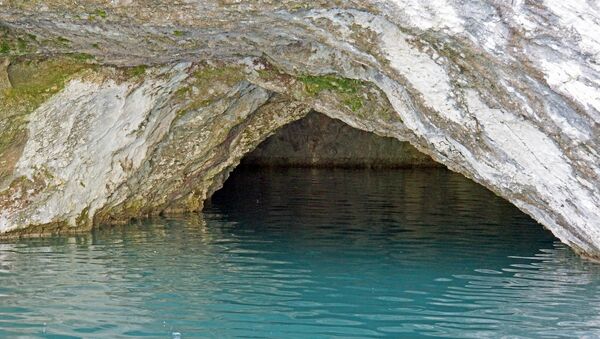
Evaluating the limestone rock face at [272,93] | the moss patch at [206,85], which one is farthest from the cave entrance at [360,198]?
the moss patch at [206,85]

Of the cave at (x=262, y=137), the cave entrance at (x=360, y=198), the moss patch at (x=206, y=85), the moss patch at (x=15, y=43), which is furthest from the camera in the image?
the cave entrance at (x=360, y=198)

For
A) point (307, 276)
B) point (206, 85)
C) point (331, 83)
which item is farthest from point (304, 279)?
point (206, 85)

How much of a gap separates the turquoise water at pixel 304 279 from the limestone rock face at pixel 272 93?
3.26 feet

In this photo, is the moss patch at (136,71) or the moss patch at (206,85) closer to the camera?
the moss patch at (136,71)

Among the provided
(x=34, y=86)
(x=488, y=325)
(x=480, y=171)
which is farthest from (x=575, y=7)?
(x=34, y=86)

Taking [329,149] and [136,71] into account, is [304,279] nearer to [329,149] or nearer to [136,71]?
[136,71]

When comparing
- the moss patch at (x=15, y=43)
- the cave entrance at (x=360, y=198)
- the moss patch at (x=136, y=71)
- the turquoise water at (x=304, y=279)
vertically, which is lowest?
the turquoise water at (x=304, y=279)

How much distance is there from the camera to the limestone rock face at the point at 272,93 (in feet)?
27.0

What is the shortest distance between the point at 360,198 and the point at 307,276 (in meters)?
9.79

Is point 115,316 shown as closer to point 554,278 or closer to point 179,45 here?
point 179,45

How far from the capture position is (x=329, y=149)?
3075cm

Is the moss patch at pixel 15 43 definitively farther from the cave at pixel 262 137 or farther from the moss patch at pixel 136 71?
the moss patch at pixel 136 71

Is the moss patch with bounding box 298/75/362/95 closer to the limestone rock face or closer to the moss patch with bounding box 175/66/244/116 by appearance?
the limestone rock face

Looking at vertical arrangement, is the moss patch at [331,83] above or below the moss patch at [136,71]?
below
